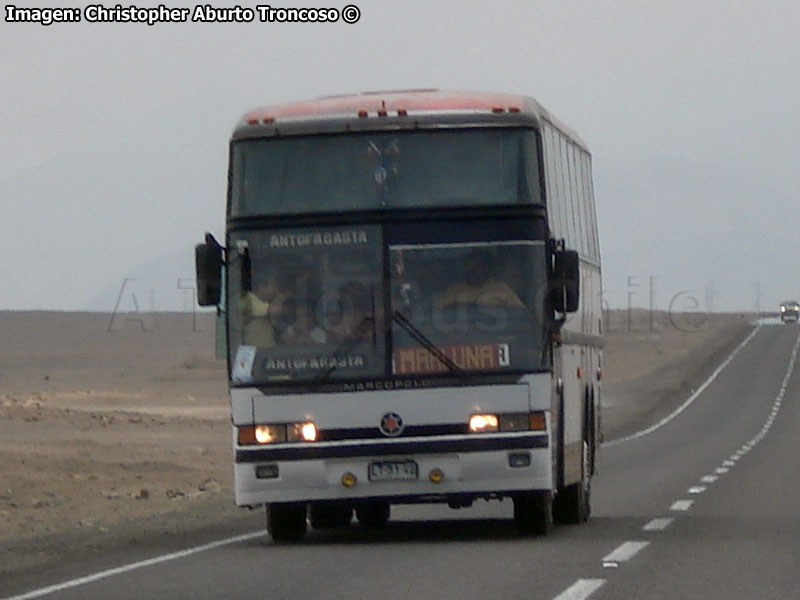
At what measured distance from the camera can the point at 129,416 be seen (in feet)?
165

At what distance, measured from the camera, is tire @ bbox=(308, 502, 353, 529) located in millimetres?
19359

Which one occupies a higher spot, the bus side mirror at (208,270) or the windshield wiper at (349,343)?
the bus side mirror at (208,270)

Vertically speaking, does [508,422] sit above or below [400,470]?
above

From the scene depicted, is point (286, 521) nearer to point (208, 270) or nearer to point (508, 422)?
point (508, 422)

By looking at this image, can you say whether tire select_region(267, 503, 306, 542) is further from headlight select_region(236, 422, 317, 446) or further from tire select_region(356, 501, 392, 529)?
tire select_region(356, 501, 392, 529)

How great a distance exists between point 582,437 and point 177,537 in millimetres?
3993

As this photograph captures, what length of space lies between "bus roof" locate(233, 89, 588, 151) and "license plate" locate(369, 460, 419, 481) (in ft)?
8.71

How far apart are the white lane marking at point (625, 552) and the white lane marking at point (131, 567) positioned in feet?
10.8

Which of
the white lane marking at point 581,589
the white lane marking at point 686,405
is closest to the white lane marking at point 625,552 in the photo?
the white lane marking at point 581,589

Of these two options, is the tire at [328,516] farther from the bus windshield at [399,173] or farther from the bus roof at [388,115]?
the bus roof at [388,115]

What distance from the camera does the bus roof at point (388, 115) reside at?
16984mm

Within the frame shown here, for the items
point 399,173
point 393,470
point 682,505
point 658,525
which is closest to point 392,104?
point 399,173

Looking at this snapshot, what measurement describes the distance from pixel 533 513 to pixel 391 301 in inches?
88.9

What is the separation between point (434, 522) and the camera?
804 inches
